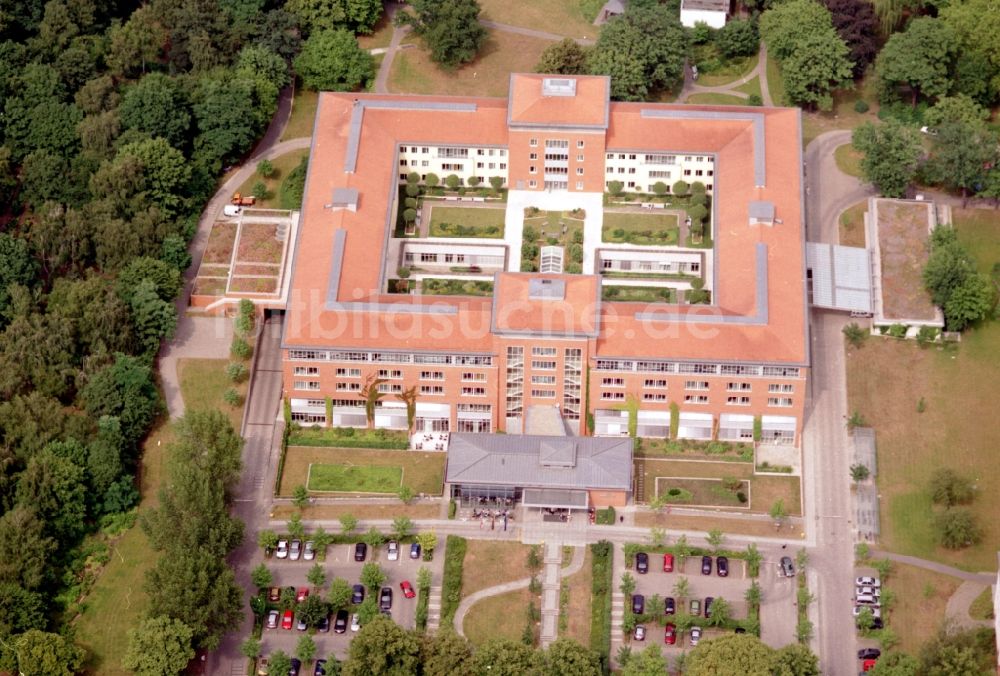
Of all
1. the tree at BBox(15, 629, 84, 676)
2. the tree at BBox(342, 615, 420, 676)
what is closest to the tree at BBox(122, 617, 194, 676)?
the tree at BBox(15, 629, 84, 676)

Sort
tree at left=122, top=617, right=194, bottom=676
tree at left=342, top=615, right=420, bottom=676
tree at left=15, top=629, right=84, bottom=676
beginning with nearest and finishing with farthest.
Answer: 1. tree at left=342, top=615, right=420, bottom=676
2. tree at left=122, top=617, right=194, bottom=676
3. tree at left=15, top=629, right=84, bottom=676

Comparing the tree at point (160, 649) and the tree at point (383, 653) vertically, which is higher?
the tree at point (383, 653)

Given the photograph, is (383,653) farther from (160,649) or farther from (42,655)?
(42,655)

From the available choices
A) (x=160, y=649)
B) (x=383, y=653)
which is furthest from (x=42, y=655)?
(x=383, y=653)

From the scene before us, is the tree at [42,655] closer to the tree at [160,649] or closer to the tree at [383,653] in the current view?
the tree at [160,649]

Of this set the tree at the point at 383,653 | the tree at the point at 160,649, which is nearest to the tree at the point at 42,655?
the tree at the point at 160,649

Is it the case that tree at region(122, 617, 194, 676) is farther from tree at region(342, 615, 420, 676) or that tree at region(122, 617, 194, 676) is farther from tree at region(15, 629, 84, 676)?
tree at region(342, 615, 420, 676)
